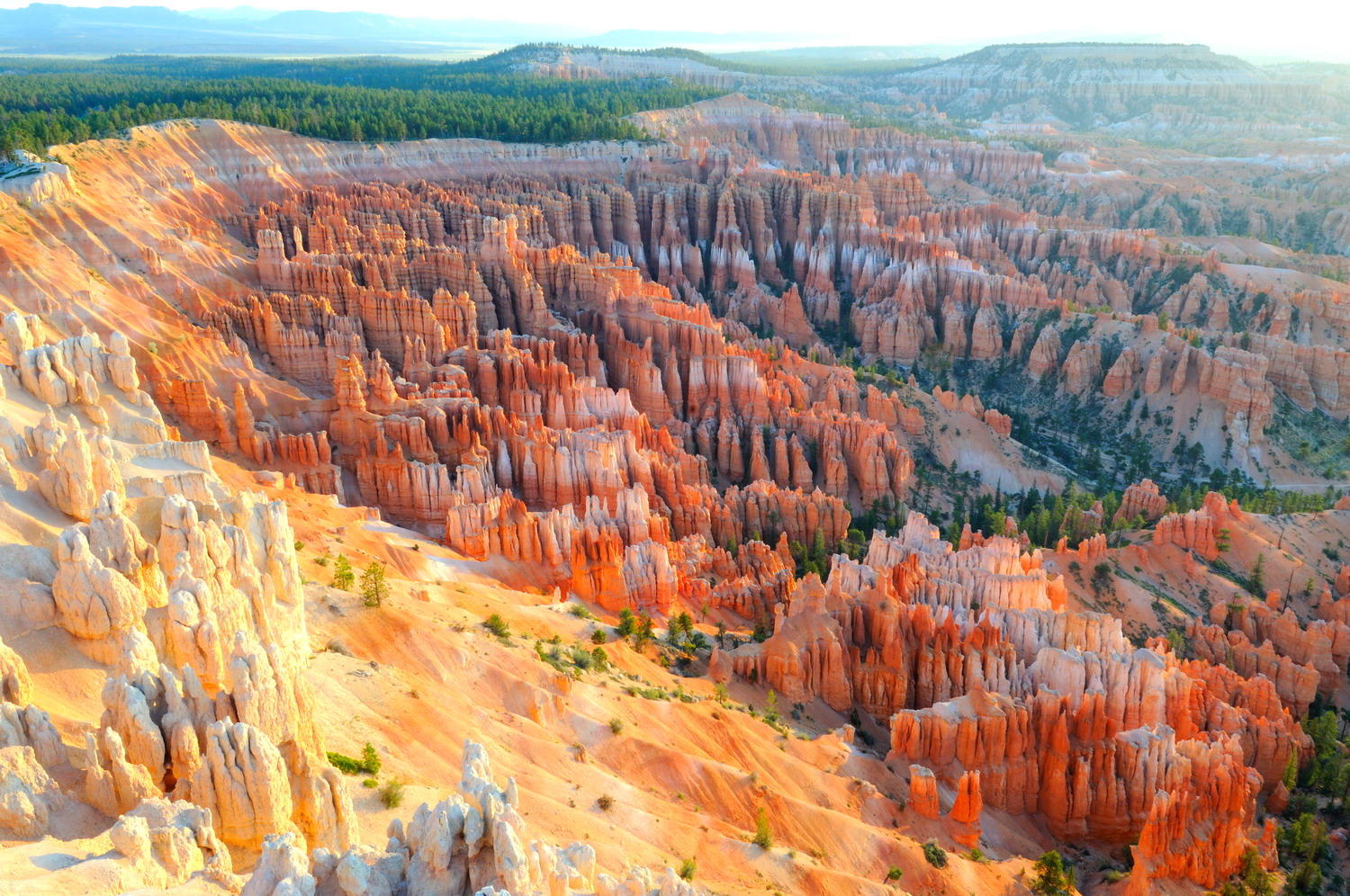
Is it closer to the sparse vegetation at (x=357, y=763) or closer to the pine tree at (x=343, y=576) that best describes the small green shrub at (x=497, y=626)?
the pine tree at (x=343, y=576)

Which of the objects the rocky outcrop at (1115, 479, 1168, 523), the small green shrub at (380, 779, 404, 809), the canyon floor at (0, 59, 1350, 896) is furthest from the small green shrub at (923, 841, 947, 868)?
the rocky outcrop at (1115, 479, 1168, 523)

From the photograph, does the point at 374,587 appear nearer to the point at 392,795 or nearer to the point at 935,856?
the point at 392,795

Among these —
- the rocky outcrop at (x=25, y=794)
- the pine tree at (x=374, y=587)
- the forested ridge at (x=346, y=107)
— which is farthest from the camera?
the forested ridge at (x=346, y=107)

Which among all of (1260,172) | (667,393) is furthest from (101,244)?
(1260,172)

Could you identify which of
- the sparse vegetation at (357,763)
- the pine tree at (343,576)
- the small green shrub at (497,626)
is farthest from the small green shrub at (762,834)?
the pine tree at (343,576)

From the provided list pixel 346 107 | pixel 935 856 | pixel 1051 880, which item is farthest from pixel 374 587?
pixel 346 107

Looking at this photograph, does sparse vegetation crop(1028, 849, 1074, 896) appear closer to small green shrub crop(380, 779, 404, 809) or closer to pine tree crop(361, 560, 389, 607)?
small green shrub crop(380, 779, 404, 809)

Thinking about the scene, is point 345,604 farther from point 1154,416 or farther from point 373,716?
point 1154,416

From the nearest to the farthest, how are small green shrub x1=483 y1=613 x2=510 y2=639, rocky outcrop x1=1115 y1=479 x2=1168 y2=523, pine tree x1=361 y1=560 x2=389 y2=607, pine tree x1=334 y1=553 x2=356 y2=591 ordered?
pine tree x1=361 y1=560 x2=389 y2=607 → pine tree x1=334 y1=553 x2=356 y2=591 → small green shrub x1=483 y1=613 x2=510 y2=639 → rocky outcrop x1=1115 y1=479 x2=1168 y2=523
